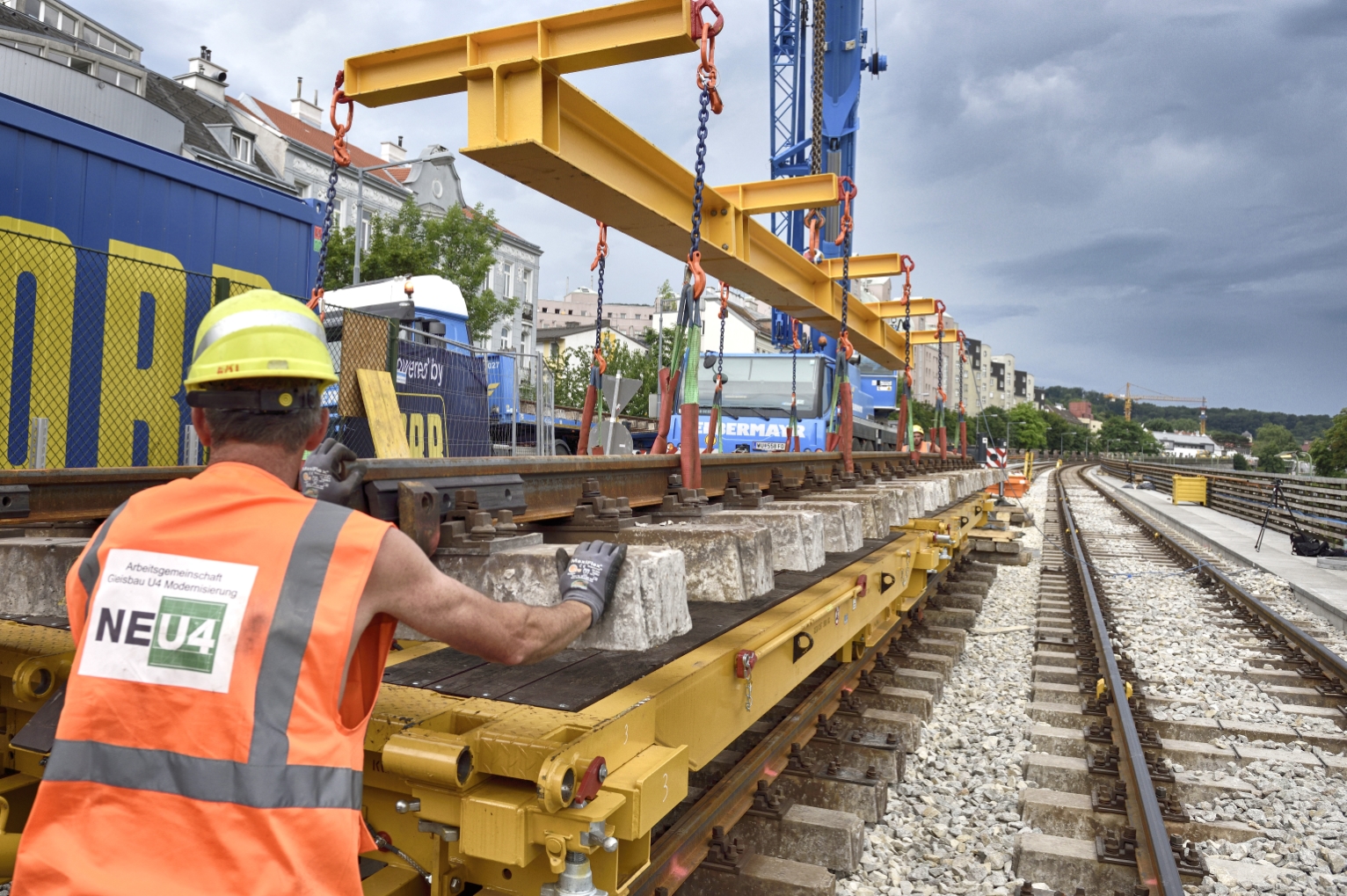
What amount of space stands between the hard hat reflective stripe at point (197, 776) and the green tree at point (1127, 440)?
15931cm

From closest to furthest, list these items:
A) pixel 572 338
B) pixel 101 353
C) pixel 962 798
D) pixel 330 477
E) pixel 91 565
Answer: pixel 91 565, pixel 330 477, pixel 962 798, pixel 101 353, pixel 572 338

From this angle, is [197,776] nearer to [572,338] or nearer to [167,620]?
[167,620]

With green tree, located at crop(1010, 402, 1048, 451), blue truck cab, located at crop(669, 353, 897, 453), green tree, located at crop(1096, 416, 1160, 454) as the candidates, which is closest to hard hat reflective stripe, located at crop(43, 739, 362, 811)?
blue truck cab, located at crop(669, 353, 897, 453)

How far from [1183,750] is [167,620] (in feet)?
18.4

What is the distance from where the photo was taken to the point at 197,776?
1.54 m

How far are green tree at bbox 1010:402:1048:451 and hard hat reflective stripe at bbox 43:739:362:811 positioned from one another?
11955cm

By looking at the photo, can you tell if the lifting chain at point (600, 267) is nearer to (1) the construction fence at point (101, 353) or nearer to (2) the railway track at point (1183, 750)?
(1) the construction fence at point (101, 353)

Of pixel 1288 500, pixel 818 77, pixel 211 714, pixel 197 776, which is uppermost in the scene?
pixel 818 77

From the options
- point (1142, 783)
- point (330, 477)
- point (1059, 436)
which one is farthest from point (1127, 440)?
point (330, 477)

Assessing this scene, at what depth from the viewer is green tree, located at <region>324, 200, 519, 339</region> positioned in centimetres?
2584

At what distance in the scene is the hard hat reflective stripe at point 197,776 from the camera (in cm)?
153

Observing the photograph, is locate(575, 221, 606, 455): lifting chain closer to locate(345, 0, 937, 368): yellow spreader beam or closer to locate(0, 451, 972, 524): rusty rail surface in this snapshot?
locate(345, 0, 937, 368): yellow spreader beam

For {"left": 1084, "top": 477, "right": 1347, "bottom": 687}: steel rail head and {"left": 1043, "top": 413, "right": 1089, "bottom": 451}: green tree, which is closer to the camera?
{"left": 1084, "top": 477, "right": 1347, "bottom": 687}: steel rail head

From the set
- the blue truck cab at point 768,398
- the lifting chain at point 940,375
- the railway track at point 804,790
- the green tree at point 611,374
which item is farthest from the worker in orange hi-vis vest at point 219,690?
the green tree at point 611,374
